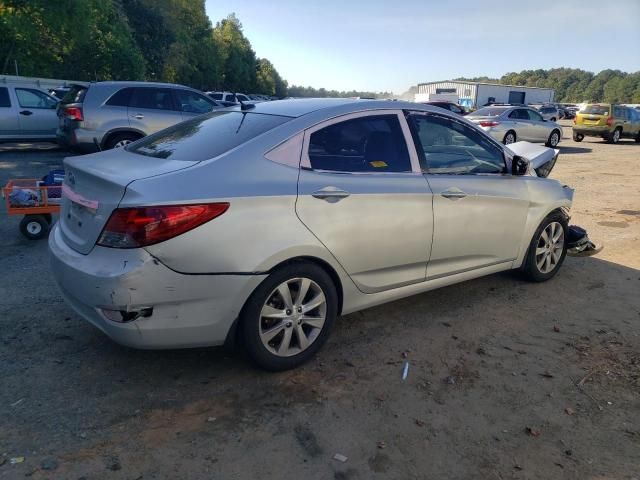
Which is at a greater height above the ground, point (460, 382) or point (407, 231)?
point (407, 231)

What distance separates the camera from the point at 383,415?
2.91 m

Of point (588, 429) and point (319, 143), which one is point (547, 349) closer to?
point (588, 429)

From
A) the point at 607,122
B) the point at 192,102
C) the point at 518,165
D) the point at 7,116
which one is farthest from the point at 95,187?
the point at 607,122

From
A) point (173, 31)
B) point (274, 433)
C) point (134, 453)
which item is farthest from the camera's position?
point (173, 31)

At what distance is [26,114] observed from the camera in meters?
13.5

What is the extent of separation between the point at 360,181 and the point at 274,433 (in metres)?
1.68

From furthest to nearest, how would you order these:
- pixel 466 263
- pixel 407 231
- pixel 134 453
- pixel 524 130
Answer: pixel 524 130
pixel 466 263
pixel 407 231
pixel 134 453

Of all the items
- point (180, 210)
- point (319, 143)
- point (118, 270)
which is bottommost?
point (118, 270)

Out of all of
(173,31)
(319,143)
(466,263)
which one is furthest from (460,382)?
(173,31)

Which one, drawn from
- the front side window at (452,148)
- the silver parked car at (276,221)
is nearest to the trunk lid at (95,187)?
the silver parked car at (276,221)

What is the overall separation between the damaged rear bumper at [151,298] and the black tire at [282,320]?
74 mm

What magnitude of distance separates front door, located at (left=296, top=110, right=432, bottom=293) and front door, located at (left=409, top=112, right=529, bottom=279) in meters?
0.16

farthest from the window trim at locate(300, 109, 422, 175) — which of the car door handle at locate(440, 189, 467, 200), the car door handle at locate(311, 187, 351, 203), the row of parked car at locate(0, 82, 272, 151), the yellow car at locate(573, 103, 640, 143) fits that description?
the yellow car at locate(573, 103, 640, 143)

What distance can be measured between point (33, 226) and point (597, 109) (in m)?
24.3
